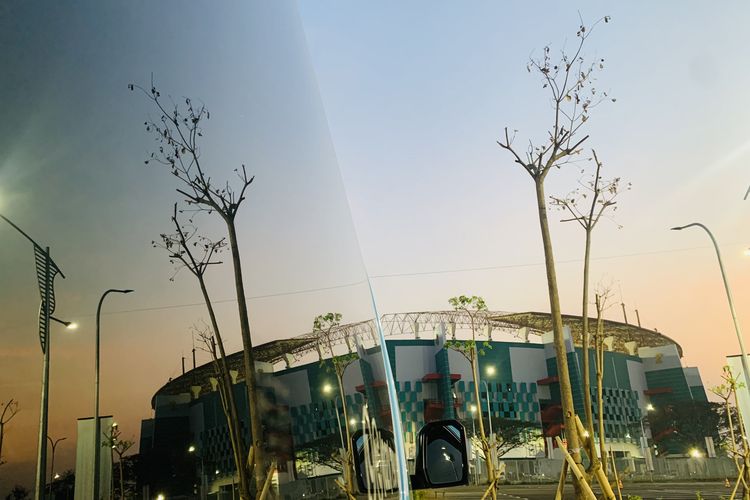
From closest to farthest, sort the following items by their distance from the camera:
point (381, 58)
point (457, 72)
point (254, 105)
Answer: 1. point (254, 105)
2. point (381, 58)
3. point (457, 72)

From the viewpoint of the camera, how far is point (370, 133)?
36.0 ft

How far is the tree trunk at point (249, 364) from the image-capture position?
0.23m

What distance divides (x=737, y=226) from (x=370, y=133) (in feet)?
35.1

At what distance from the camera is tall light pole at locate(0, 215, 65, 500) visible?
0.17m

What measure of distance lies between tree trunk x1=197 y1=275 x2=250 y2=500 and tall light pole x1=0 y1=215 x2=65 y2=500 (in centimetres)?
6

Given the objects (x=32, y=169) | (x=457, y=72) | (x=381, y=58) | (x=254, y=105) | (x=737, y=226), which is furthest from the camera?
(x=737, y=226)

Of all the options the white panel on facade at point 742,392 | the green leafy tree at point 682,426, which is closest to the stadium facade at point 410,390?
the green leafy tree at point 682,426

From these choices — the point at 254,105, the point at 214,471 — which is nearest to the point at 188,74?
the point at 254,105

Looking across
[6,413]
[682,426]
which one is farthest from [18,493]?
[682,426]

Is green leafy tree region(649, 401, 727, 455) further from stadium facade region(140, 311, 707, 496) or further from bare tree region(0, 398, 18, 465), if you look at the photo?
bare tree region(0, 398, 18, 465)

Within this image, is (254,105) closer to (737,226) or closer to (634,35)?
(634,35)

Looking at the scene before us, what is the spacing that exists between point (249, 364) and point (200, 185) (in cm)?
8

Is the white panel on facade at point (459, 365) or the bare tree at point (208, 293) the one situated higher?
the white panel on facade at point (459, 365)

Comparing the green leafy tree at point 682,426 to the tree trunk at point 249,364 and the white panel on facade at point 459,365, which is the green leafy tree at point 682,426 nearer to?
the white panel on facade at point 459,365
